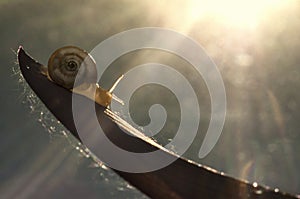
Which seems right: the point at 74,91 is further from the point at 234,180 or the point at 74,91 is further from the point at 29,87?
the point at 234,180

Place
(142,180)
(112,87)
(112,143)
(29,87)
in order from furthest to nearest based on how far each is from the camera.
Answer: (112,87), (29,87), (112,143), (142,180)

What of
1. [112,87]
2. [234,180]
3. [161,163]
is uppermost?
[112,87]

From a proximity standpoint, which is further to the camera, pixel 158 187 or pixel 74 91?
pixel 74 91

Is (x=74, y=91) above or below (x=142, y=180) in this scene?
above

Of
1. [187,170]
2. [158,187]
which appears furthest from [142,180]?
[187,170]
